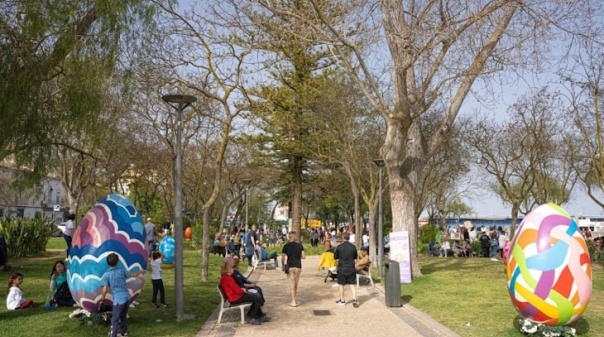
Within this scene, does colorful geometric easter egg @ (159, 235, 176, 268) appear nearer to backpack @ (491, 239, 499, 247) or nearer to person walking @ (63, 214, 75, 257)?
person walking @ (63, 214, 75, 257)

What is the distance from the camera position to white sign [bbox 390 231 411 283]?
675 inches

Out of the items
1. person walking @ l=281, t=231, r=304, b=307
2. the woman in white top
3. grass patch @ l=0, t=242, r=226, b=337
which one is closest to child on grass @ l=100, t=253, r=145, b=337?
grass patch @ l=0, t=242, r=226, b=337

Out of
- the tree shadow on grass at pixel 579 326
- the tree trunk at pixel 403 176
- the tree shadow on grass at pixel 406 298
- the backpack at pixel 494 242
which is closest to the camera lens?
the tree shadow on grass at pixel 579 326

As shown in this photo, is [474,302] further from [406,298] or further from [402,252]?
[402,252]

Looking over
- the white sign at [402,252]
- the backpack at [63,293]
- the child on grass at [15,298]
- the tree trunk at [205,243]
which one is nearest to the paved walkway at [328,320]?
the white sign at [402,252]

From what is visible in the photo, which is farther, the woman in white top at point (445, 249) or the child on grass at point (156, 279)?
the woman in white top at point (445, 249)

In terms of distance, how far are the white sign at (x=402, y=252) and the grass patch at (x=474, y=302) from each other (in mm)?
447

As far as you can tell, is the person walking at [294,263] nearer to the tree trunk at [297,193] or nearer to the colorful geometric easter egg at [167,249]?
the colorful geometric easter egg at [167,249]

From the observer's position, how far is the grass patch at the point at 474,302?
1007 cm

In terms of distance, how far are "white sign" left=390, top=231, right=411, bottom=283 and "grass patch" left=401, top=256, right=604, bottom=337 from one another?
1.47 feet

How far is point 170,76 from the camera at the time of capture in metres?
16.4

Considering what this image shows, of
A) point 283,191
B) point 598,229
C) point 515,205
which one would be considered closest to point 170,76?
point 515,205

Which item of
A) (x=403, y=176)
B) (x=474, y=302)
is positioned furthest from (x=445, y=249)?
(x=474, y=302)

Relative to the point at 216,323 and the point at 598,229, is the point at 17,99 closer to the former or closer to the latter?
the point at 216,323
